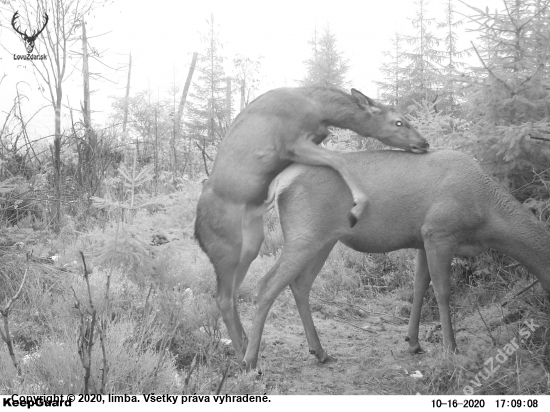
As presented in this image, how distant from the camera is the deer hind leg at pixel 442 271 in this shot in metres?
4.76

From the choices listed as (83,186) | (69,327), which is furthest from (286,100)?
(83,186)

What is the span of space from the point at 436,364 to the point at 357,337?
1439 mm

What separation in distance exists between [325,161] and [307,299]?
141cm

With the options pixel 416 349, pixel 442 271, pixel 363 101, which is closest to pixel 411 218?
pixel 442 271

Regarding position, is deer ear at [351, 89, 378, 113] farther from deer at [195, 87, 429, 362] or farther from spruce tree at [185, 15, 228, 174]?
spruce tree at [185, 15, 228, 174]


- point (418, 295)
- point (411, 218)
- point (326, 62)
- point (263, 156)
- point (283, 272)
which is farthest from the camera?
point (326, 62)

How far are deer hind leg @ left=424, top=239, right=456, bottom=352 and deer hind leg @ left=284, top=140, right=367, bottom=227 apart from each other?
679 millimetres

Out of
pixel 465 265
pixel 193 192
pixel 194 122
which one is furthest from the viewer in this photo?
pixel 194 122

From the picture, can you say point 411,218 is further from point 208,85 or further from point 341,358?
point 208,85

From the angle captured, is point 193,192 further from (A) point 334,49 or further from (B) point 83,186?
(A) point 334,49

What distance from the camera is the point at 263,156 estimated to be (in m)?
4.62

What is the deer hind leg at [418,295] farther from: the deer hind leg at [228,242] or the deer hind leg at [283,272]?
the deer hind leg at [228,242]

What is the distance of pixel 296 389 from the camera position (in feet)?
15.3

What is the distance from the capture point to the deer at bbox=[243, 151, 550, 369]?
4.73 m
